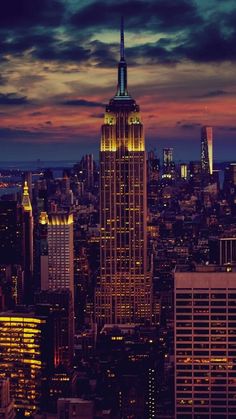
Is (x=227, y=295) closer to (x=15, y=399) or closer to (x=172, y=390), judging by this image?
(x=172, y=390)

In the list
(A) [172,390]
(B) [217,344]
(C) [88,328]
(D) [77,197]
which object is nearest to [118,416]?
(A) [172,390]

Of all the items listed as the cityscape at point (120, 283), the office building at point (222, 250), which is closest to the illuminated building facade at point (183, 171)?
the cityscape at point (120, 283)

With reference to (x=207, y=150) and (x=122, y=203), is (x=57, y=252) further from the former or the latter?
(x=207, y=150)

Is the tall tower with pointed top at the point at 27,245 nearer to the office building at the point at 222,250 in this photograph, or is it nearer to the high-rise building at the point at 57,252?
the high-rise building at the point at 57,252

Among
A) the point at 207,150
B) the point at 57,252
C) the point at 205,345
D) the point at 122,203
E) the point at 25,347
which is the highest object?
the point at 207,150

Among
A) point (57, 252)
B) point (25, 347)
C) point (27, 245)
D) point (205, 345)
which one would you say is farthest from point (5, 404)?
point (27, 245)
